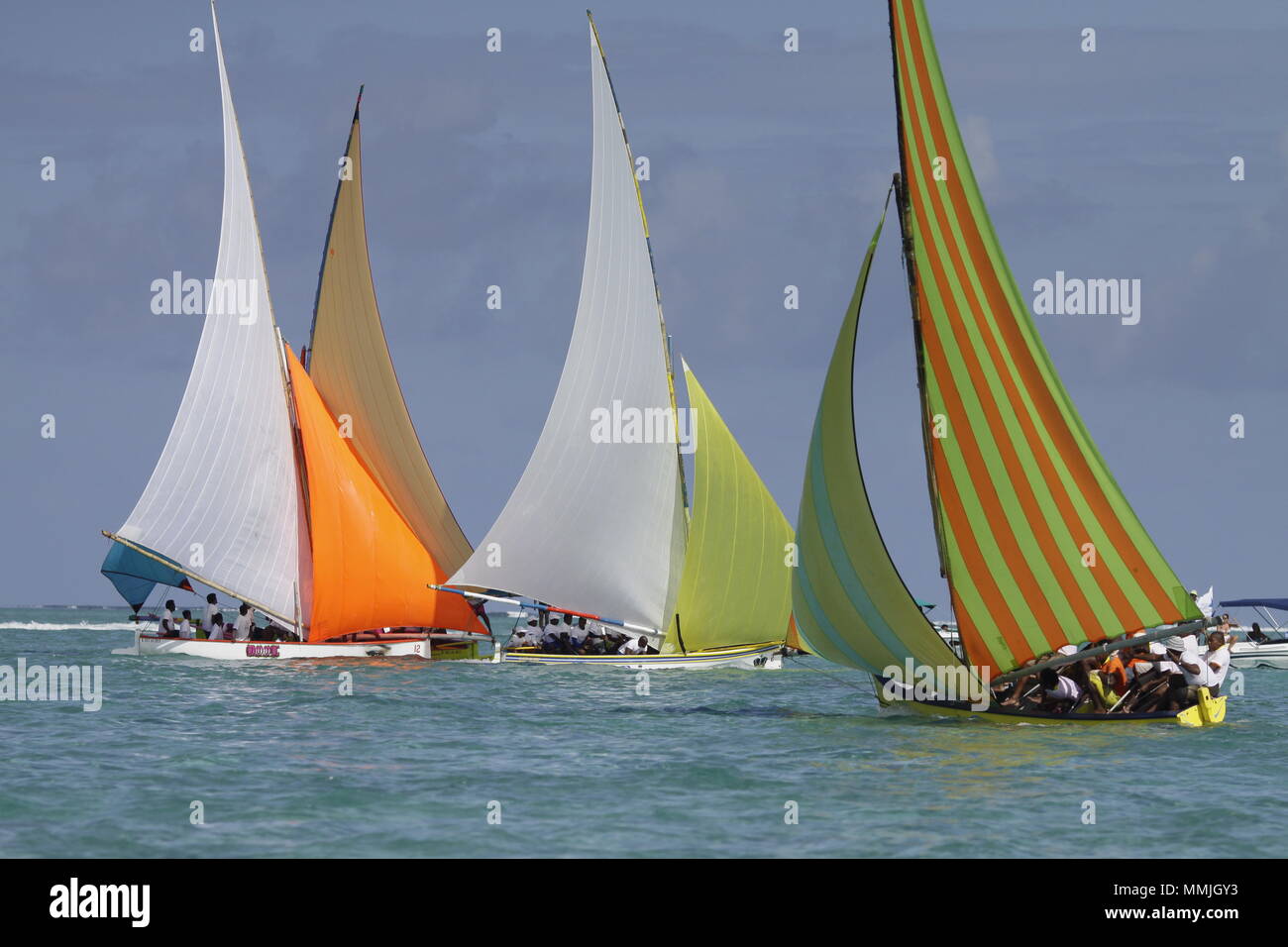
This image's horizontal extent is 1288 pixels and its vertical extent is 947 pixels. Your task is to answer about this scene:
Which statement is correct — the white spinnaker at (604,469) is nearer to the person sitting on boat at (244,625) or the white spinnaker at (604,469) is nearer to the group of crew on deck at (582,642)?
the group of crew on deck at (582,642)

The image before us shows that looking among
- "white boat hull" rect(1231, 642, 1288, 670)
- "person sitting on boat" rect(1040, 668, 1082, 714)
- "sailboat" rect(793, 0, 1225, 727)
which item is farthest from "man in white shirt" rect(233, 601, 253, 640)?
"white boat hull" rect(1231, 642, 1288, 670)

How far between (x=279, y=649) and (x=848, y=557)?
83.5ft

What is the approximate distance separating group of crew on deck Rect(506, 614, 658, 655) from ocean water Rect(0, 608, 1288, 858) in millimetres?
13775

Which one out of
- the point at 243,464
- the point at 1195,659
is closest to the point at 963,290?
the point at 1195,659

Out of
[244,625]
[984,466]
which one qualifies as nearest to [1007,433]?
[984,466]

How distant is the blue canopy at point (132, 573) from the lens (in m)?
56.2

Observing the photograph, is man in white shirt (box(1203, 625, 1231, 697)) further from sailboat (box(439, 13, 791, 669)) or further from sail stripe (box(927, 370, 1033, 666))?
sailboat (box(439, 13, 791, 669))

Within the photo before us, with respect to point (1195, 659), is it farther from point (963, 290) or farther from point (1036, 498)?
point (963, 290)

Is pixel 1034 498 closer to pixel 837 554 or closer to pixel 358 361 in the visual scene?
pixel 837 554

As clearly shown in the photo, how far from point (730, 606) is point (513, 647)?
7.76m

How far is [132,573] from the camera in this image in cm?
5697

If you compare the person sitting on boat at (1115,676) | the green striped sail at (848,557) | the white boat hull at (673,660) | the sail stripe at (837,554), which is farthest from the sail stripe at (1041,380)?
the white boat hull at (673,660)

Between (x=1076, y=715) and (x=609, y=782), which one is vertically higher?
(x=1076, y=715)
